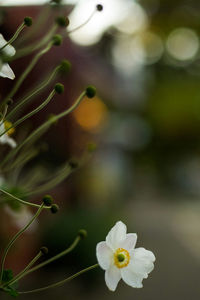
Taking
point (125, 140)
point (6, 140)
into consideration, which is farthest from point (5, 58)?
point (125, 140)

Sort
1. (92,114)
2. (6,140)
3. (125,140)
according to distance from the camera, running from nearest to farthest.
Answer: (6,140) < (92,114) < (125,140)

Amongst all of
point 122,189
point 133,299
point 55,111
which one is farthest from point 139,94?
point 133,299

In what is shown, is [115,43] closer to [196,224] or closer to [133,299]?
[196,224]

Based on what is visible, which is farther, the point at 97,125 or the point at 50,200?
the point at 97,125

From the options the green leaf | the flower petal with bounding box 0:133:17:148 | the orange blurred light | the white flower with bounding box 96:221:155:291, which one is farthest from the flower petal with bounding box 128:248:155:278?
the orange blurred light

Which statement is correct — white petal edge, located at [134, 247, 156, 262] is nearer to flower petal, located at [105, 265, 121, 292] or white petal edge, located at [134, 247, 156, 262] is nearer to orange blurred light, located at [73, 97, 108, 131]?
flower petal, located at [105, 265, 121, 292]

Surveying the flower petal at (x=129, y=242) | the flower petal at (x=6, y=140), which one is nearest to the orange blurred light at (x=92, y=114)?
the flower petal at (x=6, y=140)

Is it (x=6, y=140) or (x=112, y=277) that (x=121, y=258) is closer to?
(x=112, y=277)
